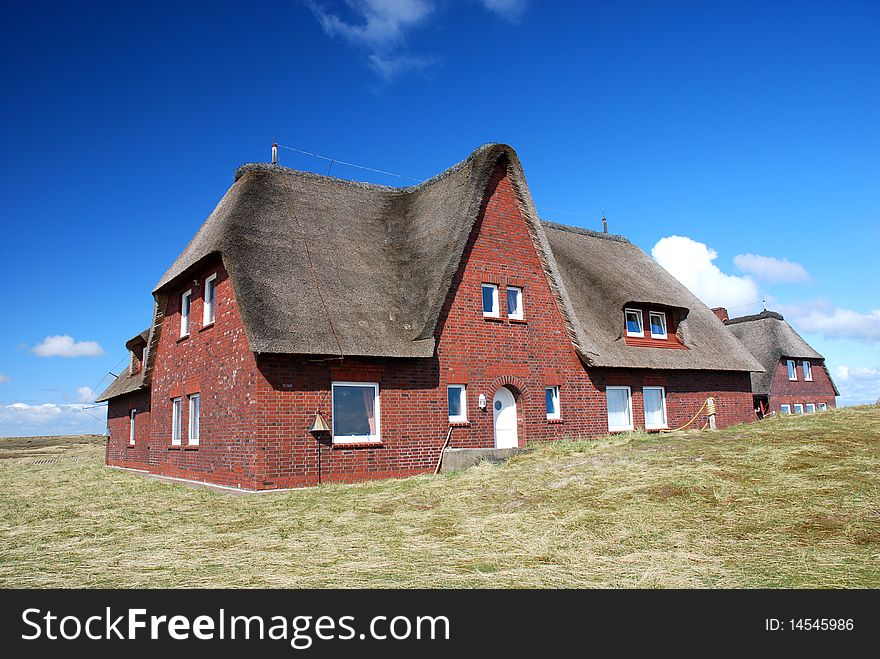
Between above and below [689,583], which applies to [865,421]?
above

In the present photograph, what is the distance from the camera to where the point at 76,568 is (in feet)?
25.3

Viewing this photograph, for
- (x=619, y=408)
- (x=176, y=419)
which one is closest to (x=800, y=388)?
(x=619, y=408)

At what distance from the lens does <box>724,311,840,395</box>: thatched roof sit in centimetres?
A: 4206

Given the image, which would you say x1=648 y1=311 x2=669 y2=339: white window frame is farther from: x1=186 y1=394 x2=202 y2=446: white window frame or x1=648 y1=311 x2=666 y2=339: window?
x1=186 y1=394 x2=202 y2=446: white window frame

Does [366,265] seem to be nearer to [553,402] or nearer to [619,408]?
[553,402]

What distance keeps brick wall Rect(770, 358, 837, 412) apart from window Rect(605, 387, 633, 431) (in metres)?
24.1

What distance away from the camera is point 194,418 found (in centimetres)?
1923

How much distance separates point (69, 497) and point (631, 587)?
14.7 meters

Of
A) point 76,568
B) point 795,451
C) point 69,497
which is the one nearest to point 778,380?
point 795,451

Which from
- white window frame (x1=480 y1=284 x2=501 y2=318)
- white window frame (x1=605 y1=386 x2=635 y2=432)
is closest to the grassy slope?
white window frame (x1=480 y1=284 x2=501 y2=318)

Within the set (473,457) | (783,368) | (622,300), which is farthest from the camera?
(783,368)

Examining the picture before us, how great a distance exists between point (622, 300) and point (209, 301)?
42.0 ft
